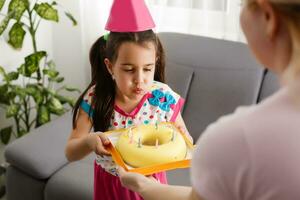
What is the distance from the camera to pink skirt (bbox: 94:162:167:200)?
4.65ft

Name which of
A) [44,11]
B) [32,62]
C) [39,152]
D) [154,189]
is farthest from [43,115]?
[154,189]

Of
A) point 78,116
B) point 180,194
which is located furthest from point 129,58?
point 180,194

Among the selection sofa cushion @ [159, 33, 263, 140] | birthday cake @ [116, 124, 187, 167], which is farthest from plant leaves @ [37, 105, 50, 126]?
birthday cake @ [116, 124, 187, 167]

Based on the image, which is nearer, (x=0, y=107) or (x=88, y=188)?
(x=88, y=188)

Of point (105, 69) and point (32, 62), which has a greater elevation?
point (105, 69)

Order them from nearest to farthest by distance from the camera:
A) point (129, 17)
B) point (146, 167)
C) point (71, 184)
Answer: point (146, 167)
point (129, 17)
point (71, 184)

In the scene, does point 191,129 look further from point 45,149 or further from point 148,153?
point 148,153

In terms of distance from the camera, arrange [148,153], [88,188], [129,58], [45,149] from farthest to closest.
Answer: [45,149] → [88,188] → [129,58] → [148,153]

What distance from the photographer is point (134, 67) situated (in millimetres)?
1312

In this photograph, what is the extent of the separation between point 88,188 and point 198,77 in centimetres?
78

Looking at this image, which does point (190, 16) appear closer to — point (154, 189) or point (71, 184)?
point (71, 184)

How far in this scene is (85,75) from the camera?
9.46ft

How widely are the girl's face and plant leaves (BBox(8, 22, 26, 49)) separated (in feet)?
3.97

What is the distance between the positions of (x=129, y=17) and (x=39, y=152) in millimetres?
928
